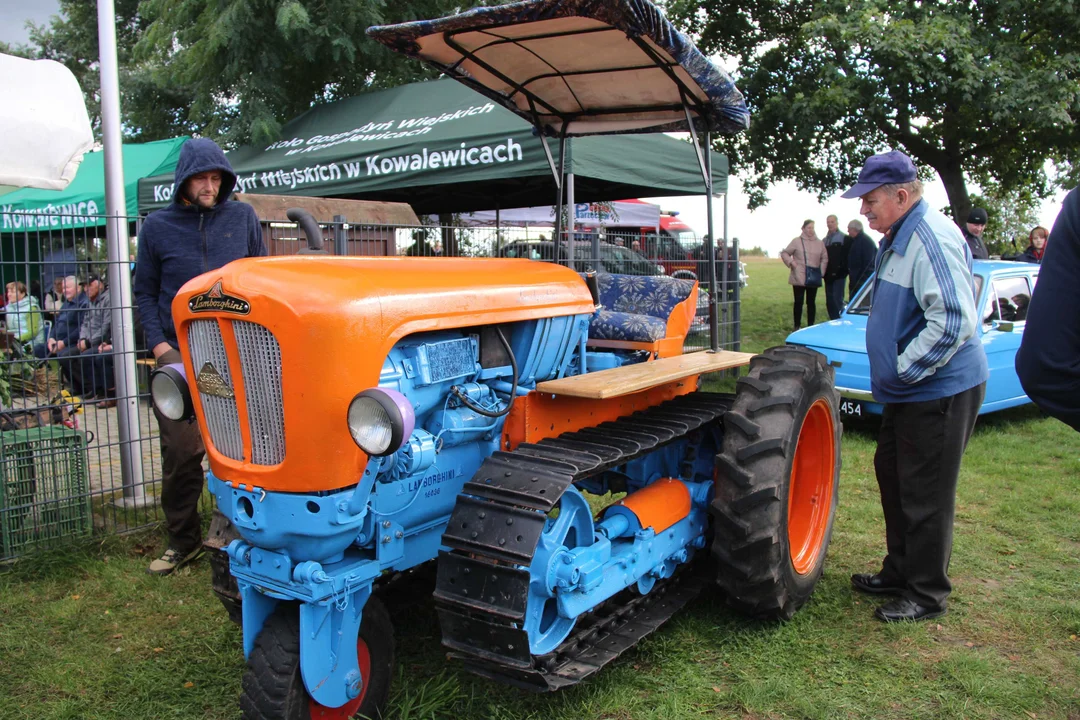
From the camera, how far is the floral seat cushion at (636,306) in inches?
172

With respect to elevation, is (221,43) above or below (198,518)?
above

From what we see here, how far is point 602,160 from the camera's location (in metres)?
8.34

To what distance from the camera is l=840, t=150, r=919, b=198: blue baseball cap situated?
373cm

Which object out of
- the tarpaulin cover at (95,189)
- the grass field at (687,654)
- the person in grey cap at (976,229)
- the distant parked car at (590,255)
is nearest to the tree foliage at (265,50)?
the tarpaulin cover at (95,189)

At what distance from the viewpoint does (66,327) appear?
5.25m

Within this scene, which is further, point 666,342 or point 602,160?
point 602,160

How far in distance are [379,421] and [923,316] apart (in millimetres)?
2458

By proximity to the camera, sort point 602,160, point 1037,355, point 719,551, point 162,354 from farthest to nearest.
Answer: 1. point 602,160
2. point 162,354
3. point 719,551
4. point 1037,355

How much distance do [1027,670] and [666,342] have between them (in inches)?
83.5

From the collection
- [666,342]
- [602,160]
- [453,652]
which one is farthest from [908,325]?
[602,160]

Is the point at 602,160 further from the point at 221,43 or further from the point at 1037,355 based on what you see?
the point at 1037,355

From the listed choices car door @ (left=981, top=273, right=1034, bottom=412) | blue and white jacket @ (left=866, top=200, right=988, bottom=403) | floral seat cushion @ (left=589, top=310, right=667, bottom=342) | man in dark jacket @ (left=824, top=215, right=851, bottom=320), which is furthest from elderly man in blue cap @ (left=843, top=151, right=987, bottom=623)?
man in dark jacket @ (left=824, top=215, right=851, bottom=320)

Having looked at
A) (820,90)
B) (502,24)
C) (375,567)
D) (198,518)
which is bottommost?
(198,518)

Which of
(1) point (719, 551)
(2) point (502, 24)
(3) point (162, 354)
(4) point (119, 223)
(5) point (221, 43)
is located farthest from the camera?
(5) point (221, 43)
